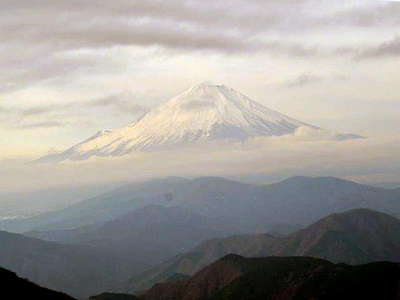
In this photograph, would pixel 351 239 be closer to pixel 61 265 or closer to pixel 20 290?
pixel 61 265

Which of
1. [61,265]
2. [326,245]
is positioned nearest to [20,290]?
[326,245]

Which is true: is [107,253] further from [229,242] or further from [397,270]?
[397,270]

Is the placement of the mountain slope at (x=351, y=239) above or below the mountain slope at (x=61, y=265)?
above

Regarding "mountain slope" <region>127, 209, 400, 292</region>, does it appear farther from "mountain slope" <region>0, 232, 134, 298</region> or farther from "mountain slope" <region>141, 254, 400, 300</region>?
"mountain slope" <region>141, 254, 400, 300</region>

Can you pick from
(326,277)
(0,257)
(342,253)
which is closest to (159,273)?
(342,253)

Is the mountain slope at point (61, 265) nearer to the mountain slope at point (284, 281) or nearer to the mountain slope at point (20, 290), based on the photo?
the mountain slope at point (284, 281)

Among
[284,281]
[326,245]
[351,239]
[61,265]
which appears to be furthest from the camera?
[61,265]

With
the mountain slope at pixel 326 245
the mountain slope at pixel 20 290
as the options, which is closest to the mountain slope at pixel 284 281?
the mountain slope at pixel 20 290
